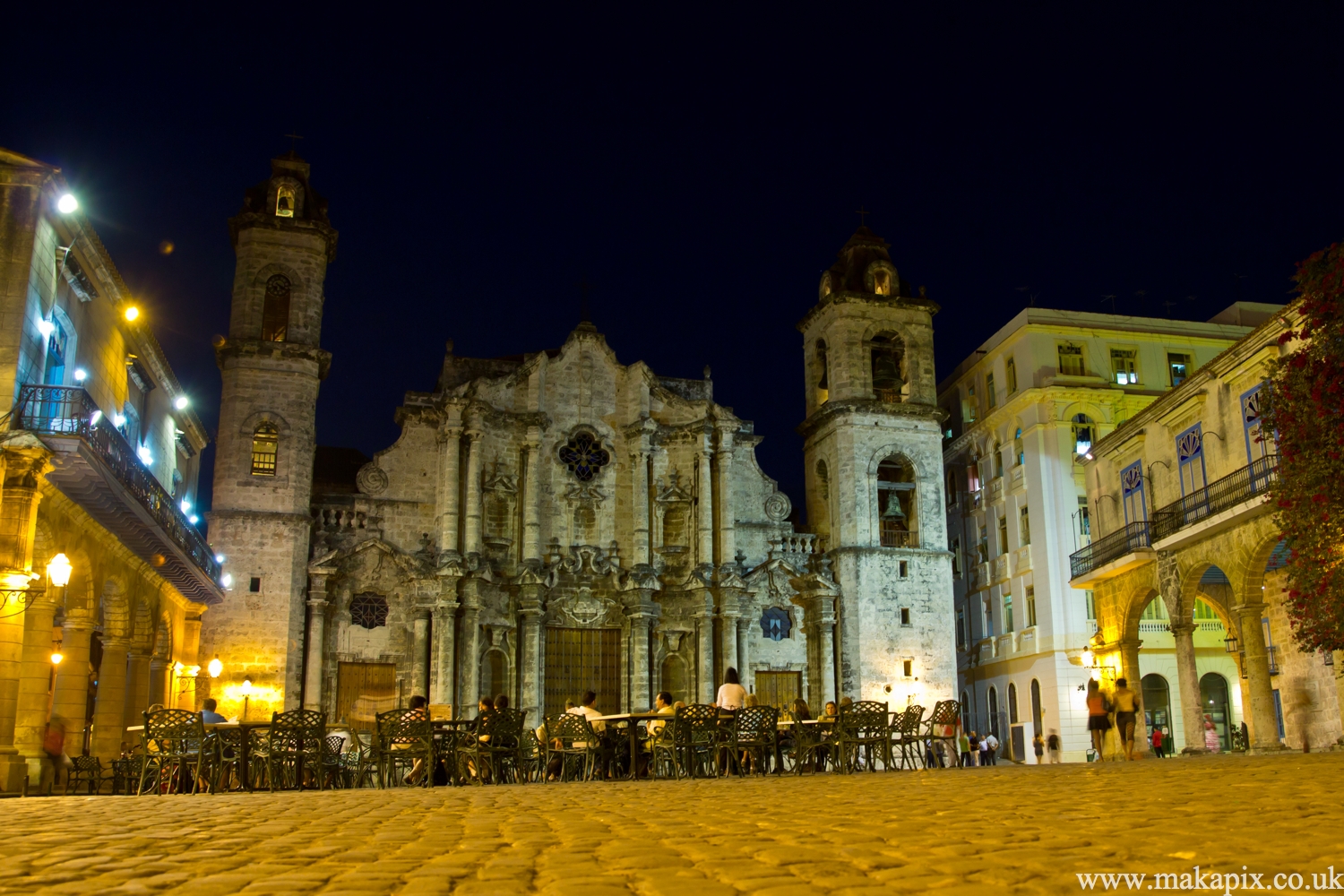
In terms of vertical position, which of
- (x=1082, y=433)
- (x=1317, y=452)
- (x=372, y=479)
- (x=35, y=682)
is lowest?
(x=35, y=682)

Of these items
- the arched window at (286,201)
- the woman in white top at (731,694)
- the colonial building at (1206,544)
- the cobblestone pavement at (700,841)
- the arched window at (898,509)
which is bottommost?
the cobblestone pavement at (700,841)

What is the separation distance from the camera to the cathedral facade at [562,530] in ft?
105

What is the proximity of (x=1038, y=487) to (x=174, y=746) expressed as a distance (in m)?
28.7

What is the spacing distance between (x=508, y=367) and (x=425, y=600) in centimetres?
840

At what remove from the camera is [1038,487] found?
122 ft

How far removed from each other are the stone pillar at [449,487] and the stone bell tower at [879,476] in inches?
461

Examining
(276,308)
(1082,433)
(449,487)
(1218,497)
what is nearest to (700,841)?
(1218,497)

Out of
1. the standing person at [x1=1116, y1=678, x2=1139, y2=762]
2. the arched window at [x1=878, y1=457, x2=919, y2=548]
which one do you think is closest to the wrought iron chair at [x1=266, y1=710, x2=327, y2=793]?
the standing person at [x1=1116, y1=678, x2=1139, y2=762]

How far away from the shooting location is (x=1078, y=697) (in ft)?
116

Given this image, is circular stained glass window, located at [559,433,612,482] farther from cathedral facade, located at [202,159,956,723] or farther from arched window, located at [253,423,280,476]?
arched window, located at [253,423,280,476]

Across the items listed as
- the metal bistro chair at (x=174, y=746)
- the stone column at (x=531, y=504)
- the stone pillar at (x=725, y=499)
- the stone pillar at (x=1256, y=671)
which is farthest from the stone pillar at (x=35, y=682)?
the stone pillar at (x=725, y=499)

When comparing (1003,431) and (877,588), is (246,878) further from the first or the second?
(1003,431)

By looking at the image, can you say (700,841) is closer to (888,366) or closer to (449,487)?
(449,487)

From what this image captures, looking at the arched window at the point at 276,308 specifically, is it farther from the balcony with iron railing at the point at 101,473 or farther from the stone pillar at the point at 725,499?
the stone pillar at the point at 725,499
